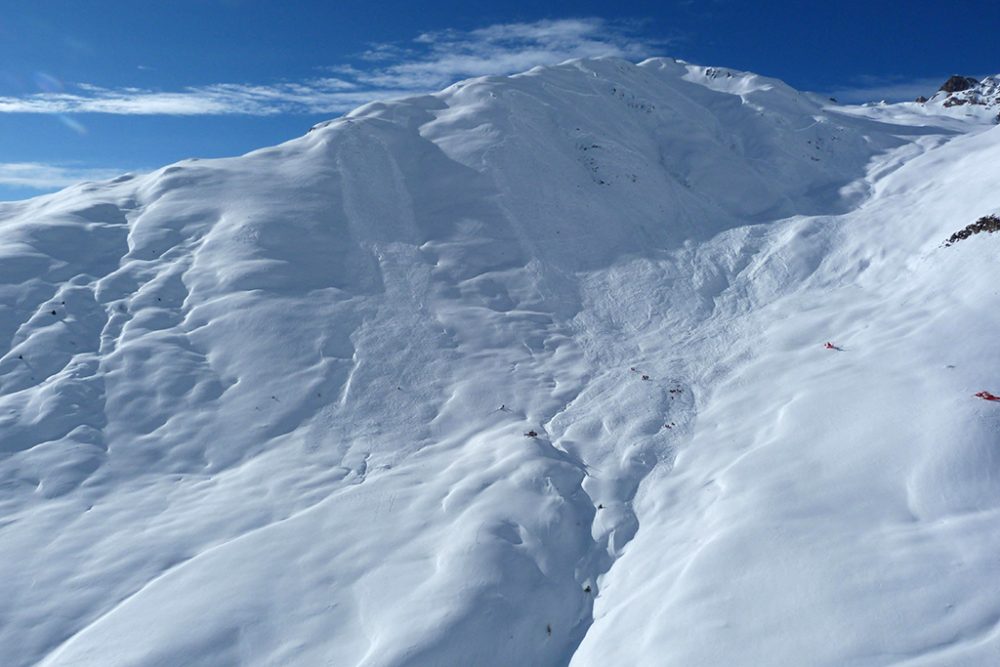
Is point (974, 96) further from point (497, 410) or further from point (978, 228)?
point (497, 410)

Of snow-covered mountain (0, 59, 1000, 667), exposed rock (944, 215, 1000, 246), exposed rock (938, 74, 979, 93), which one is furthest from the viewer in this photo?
exposed rock (938, 74, 979, 93)

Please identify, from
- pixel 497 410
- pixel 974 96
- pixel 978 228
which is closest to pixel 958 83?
pixel 974 96

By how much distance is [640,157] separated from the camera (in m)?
23.0

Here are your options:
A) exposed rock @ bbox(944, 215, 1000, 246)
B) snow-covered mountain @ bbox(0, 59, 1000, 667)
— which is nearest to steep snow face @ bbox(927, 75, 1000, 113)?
snow-covered mountain @ bbox(0, 59, 1000, 667)

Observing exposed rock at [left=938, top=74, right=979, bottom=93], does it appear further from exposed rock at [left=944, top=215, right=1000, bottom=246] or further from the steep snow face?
exposed rock at [left=944, top=215, right=1000, bottom=246]

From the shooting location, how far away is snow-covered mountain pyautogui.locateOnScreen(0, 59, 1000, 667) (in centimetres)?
756

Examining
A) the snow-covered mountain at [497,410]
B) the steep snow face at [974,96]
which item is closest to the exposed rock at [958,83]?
the steep snow face at [974,96]

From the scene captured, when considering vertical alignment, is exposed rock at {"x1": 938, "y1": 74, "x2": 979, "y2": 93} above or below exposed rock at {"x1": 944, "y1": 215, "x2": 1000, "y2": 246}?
above

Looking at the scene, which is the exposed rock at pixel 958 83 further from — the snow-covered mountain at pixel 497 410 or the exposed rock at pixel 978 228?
the exposed rock at pixel 978 228

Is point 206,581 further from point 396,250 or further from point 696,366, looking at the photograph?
point 396,250

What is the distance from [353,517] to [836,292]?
10.9 meters

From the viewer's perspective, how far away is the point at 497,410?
1259cm

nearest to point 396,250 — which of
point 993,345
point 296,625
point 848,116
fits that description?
point 296,625

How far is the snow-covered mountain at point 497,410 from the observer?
24.8 ft
